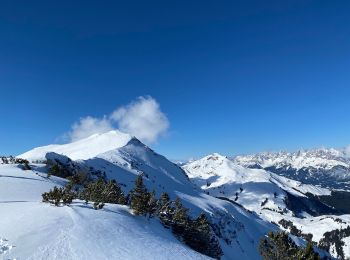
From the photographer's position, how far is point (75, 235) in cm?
2675

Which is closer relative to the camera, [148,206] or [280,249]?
[148,206]

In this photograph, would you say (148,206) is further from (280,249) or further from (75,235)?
(280,249)

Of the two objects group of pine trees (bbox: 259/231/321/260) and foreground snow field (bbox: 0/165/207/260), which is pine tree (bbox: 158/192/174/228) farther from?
group of pine trees (bbox: 259/231/321/260)

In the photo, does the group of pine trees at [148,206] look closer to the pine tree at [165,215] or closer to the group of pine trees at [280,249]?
the pine tree at [165,215]

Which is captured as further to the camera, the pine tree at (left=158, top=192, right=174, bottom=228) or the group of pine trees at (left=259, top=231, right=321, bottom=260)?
the pine tree at (left=158, top=192, right=174, bottom=228)

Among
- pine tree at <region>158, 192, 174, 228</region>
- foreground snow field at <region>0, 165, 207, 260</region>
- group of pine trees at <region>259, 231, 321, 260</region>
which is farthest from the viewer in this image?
pine tree at <region>158, 192, 174, 228</region>

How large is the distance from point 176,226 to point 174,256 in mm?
23271

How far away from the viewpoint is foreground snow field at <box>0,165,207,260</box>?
925 inches

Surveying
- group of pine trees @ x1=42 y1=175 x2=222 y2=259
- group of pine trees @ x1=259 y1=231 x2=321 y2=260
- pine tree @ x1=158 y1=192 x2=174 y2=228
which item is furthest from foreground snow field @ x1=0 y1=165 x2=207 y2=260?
group of pine trees @ x1=259 y1=231 x2=321 y2=260

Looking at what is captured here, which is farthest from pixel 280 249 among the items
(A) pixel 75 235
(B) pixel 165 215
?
(A) pixel 75 235

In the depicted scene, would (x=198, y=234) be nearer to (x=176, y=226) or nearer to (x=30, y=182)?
(x=176, y=226)

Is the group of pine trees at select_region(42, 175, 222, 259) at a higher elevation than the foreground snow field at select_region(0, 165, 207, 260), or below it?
higher

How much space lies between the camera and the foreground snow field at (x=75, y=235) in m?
23.5

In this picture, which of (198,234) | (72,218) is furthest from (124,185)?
(72,218)
